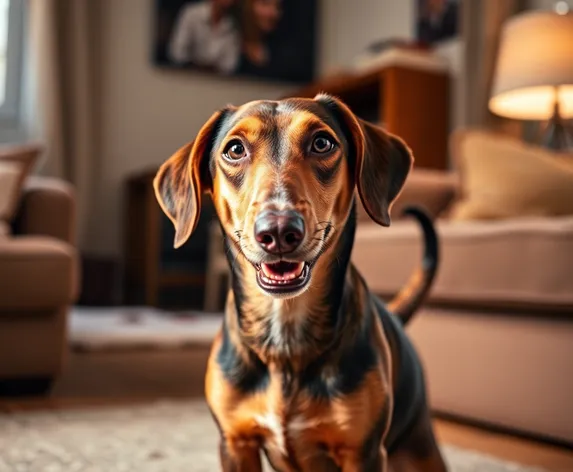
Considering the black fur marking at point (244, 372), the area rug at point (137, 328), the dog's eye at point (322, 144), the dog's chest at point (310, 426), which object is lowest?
the area rug at point (137, 328)

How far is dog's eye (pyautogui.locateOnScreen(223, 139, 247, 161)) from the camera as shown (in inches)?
31.6

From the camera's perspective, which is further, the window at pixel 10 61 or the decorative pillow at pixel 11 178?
the window at pixel 10 61

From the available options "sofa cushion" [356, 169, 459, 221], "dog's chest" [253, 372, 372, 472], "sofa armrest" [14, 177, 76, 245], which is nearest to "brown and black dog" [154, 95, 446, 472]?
"dog's chest" [253, 372, 372, 472]

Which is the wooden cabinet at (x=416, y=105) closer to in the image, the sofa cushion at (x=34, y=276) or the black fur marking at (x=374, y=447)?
the sofa cushion at (x=34, y=276)

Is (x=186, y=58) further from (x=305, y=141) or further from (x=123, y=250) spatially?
(x=305, y=141)

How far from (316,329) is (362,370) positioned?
0.07m

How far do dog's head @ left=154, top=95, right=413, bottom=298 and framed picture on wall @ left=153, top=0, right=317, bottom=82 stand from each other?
4.33 meters

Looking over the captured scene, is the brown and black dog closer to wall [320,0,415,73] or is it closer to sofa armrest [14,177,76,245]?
sofa armrest [14,177,76,245]

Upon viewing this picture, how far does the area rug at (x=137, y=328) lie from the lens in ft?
9.96

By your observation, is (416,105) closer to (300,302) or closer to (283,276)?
(300,302)

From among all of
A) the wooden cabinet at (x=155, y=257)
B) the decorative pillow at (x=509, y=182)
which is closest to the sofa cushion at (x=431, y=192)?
the decorative pillow at (x=509, y=182)

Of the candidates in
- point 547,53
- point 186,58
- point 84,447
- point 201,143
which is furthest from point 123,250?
point 201,143

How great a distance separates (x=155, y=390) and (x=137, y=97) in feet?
10.5

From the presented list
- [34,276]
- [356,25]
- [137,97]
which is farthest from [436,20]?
[34,276]
